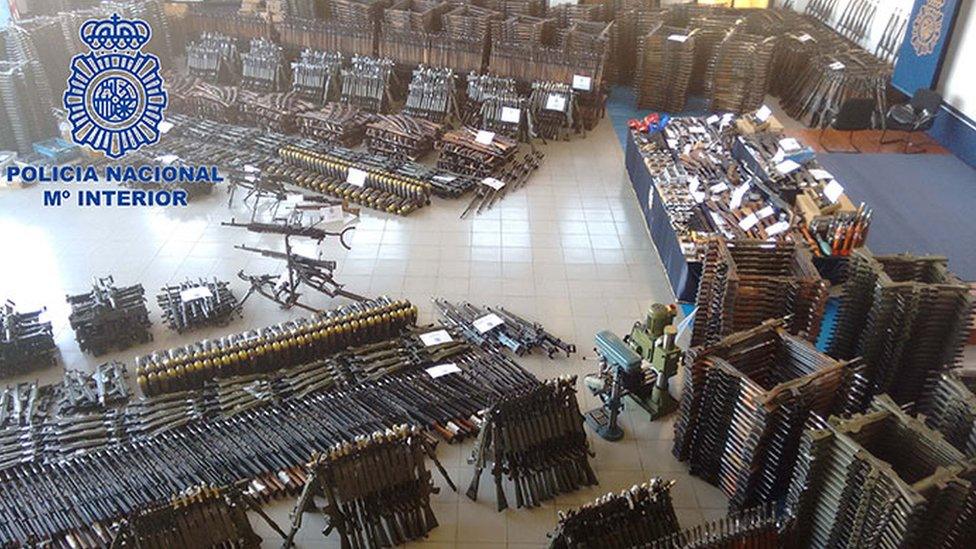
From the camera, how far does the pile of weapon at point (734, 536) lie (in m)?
4.84

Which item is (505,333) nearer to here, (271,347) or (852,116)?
(271,347)

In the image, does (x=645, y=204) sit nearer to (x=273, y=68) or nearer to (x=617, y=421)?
(x=617, y=421)

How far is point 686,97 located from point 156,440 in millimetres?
12079

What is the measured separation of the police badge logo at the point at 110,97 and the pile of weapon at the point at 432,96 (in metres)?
4.29

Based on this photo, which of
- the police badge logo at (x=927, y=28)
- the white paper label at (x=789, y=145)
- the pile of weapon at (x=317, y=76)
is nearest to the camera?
the white paper label at (x=789, y=145)

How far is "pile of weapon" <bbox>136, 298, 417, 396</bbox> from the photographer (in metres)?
7.00

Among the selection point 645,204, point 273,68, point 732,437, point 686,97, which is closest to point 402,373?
point 732,437

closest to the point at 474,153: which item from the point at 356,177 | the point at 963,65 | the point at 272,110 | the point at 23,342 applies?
the point at 356,177

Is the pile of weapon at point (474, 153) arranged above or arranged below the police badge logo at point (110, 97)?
below

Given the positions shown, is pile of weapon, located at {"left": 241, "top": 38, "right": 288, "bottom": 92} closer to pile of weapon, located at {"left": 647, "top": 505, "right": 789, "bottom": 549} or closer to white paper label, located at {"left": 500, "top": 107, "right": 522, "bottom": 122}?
white paper label, located at {"left": 500, "top": 107, "right": 522, "bottom": 122}

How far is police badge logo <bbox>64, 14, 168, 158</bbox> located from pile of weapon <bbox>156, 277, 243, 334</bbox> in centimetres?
460

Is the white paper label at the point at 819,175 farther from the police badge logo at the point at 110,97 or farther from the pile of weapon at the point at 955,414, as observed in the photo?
the police badge logo at the point at 110,97

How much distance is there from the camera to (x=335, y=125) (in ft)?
40.2

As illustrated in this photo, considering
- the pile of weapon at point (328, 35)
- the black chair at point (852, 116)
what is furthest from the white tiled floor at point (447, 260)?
the pile of weapon at point (328, 35)
